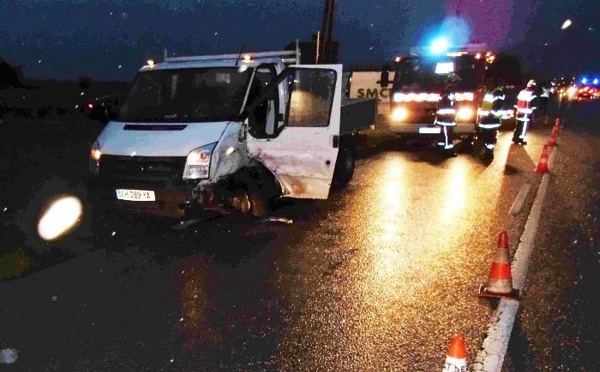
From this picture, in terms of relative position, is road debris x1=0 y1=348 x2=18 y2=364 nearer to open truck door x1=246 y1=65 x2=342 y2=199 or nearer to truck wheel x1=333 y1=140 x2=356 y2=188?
open truck door x1=246 y1=65 x2=342 y2=199

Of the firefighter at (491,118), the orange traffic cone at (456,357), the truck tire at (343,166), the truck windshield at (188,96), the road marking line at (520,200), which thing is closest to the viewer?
the orange traffic cone at (456,357)

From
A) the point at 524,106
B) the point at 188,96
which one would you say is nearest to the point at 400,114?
the point at 524,106

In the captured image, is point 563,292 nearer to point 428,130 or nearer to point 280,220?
point 280,220

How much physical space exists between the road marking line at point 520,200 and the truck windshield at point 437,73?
18.5ft

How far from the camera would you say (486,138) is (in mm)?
13797

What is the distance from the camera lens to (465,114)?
1570 cm

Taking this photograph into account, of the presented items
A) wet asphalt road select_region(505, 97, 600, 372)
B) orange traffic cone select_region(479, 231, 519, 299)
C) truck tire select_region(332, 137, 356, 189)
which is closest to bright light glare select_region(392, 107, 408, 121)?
truck tire select_region(332, 137, 356, 189)

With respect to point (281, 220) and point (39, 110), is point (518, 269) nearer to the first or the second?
point (281, 220)

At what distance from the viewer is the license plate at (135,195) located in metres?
7.43

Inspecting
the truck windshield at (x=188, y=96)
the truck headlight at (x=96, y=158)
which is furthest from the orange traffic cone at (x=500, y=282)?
the truck headlight at (x=96, y=158)

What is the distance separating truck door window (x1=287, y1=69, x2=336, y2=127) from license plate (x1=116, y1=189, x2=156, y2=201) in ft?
6.60

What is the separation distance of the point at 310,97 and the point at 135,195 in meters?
2.60

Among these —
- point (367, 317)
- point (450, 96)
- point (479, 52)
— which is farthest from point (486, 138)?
point (367, 317)

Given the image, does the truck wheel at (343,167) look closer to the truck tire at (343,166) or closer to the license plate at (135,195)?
the truck tire at (343,166)
